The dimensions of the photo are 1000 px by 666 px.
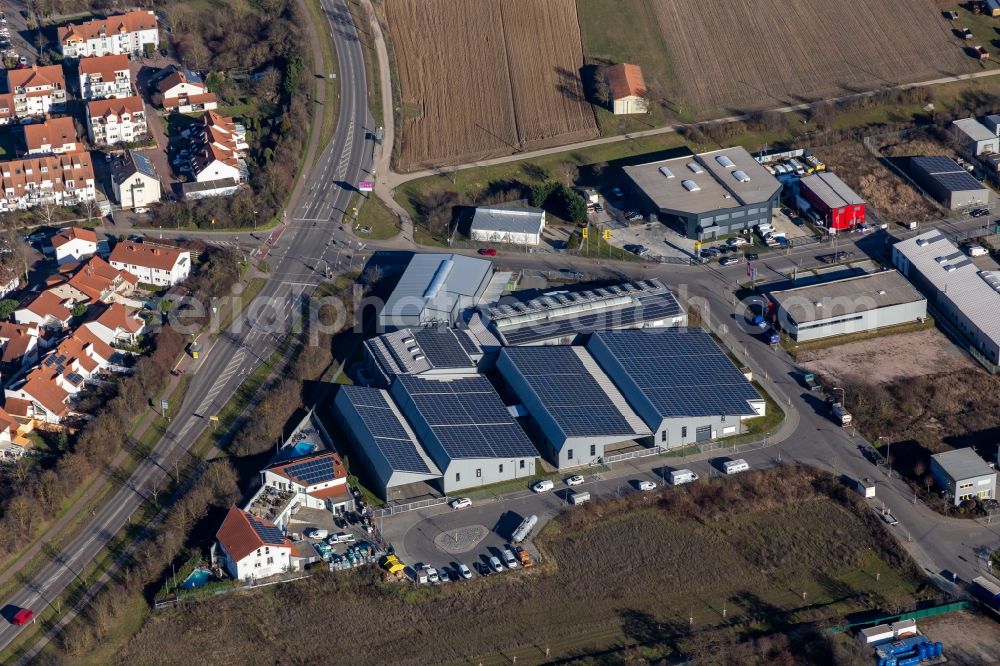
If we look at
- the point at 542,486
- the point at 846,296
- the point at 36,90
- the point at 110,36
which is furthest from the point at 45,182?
the point at 846,296

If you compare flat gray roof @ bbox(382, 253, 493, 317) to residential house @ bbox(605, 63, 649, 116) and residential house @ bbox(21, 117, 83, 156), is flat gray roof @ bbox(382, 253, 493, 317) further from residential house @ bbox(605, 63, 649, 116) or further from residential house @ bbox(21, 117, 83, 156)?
residential house @ bbox(21, 117, 83, 156)

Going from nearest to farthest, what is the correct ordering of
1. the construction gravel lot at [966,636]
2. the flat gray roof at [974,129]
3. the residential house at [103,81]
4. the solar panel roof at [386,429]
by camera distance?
1. the construction gravel lot at [966,636]
2. the solar panel roof at [386,429]
3. the flat gray roof at [974,129]
4. the residential house at [103,81]

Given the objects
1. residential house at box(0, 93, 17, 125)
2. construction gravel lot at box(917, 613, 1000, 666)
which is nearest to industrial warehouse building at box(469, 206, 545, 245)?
residential house at box(0, 93, 17, 125)

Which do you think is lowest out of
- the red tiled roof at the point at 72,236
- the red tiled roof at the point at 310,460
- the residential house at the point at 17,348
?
the residential house at the point at 17,348

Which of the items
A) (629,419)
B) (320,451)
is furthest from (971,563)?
(320,451)

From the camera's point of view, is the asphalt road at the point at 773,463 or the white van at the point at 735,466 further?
the white van at the point at 735,466

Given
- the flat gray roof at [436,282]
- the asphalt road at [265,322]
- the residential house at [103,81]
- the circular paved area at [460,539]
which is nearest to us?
the asphalt road at [265,322]

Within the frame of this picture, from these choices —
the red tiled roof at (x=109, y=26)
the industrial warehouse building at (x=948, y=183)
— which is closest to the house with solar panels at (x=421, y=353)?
the industrial warehouse building at (x=948, y=183)

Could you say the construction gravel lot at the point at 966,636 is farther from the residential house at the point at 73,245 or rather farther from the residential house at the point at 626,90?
the residential house at the point at 73,245

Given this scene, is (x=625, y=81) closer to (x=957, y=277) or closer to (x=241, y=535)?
(x=957, y=277)
